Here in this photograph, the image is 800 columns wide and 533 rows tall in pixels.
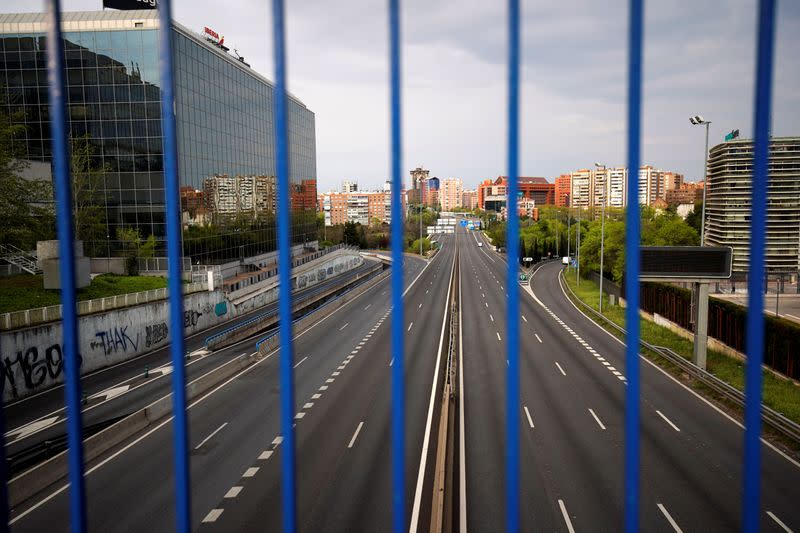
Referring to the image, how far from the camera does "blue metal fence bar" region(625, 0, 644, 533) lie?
239cm

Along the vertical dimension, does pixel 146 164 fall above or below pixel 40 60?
below

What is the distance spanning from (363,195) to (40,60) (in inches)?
6089

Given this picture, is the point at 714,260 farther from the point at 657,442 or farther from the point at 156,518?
the point at 156,518

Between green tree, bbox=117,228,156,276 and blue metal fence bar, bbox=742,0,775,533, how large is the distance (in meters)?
35.4

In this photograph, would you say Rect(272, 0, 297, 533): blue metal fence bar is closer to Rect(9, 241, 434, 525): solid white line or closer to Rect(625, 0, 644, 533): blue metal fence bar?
Rect(9, 241, 434, 525): solid white line

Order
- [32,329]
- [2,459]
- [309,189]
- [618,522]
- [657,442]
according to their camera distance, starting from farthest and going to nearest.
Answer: [309,189] < [32,329] < [657,442] < [618,522] < [2,459]

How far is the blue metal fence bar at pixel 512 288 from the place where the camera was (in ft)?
8.18

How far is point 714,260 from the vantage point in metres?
19.1

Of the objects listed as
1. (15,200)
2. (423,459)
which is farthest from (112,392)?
(423,459)

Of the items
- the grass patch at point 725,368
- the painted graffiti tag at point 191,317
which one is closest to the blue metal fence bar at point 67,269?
the grass patch at point 725,368

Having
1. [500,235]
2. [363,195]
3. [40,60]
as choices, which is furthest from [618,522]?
[363,195]

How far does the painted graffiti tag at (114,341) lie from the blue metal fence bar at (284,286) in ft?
71.7

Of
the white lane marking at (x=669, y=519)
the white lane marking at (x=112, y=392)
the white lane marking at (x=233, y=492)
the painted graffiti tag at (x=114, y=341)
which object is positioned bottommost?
the white lane marking at (x=112, y=392)

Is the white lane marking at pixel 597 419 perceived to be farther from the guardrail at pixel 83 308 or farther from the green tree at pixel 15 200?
the green tree at pixel 15 200
